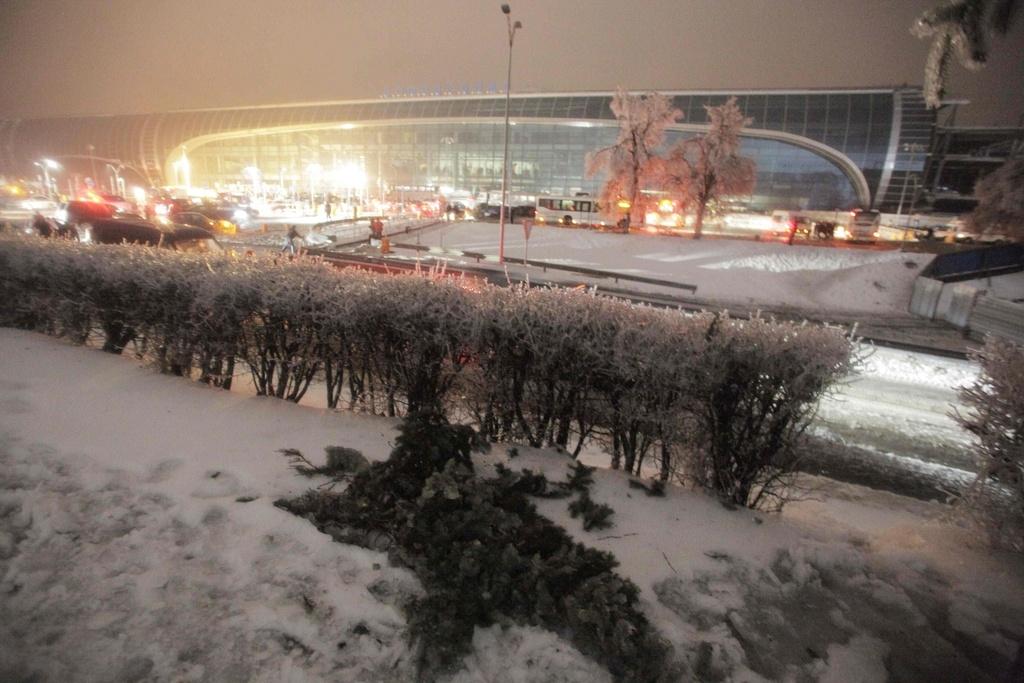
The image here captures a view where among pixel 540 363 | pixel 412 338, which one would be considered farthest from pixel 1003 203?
pixel 412 338

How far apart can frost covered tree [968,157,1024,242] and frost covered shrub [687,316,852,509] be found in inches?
1058

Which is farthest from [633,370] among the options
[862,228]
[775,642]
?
[862,228]

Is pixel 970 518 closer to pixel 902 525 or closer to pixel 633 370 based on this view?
pixel 902 525

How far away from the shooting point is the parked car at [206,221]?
88.3 feet

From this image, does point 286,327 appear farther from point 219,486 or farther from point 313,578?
point 313,578

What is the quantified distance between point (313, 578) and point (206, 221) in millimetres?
31070

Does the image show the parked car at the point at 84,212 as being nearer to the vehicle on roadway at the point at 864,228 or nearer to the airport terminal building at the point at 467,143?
the airport terminal building at the point at 467,143

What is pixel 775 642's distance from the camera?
9.45 feet

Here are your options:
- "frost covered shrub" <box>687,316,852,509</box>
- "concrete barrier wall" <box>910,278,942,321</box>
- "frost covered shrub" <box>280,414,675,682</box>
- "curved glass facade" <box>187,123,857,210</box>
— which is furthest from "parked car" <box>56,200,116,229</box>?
"curved glass facade" <box>187,123,857,210</box>

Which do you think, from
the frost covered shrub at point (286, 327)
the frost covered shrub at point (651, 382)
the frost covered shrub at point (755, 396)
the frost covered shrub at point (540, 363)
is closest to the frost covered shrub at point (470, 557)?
the frost covered shrub at point (540, 363)

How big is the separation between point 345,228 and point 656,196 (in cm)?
2427

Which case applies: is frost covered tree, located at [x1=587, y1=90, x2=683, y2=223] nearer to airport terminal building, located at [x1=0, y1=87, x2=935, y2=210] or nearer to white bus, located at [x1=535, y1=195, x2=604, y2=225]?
white bus, located at [x1=535, y1=195, x2=604, y2=225]

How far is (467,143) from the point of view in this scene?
78.6 metres

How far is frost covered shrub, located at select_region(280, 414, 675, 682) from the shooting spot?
8.08ft
